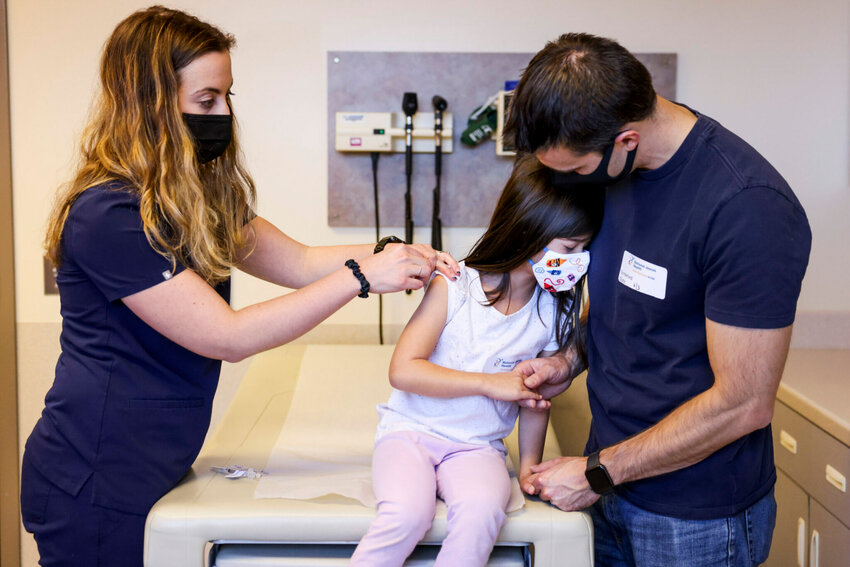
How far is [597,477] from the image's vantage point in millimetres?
1395

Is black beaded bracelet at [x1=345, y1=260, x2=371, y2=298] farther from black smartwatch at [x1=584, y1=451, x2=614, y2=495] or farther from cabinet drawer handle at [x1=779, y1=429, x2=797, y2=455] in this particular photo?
cabinet drawer handle at [x1=779, y1=429, x2=797, y2=455]

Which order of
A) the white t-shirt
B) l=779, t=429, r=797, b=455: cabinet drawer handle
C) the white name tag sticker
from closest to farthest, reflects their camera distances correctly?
the white name tag sticker → the white t-shirt → l=779, t=429, r=797, b=455: cabinet drawer handle

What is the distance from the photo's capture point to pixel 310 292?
1404 millimetres

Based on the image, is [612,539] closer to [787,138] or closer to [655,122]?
[655,122]

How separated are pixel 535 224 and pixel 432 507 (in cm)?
58

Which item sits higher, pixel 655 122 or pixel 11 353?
pixel 655 122

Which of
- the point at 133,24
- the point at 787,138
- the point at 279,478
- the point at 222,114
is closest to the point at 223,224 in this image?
the point at 222,114

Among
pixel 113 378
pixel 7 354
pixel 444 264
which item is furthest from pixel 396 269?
pixel 7 354

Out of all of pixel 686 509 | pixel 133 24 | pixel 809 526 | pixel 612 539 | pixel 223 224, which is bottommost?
pixel 809 526

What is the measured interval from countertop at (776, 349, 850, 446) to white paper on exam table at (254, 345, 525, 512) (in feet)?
2.70

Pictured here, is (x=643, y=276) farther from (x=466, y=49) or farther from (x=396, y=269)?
(x=466, y=49)

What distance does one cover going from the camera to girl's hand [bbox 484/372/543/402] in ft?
5.03

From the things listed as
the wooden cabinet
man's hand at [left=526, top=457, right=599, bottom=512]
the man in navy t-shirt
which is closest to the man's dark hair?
the man in navy t-shirt

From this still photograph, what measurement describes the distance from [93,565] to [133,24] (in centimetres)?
97
